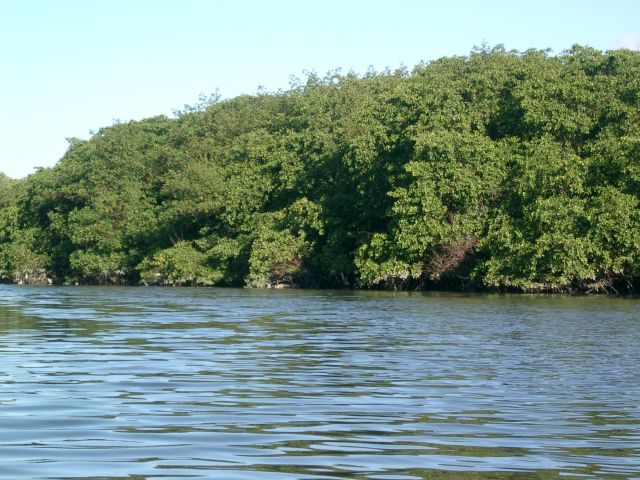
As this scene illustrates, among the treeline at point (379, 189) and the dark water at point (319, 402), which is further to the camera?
the treeline at point (379, 189)

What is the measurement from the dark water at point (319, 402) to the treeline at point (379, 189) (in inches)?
987

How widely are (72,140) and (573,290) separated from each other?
57.6 meters

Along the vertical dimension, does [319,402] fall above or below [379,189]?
below

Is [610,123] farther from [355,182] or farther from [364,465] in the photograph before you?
[364,465]

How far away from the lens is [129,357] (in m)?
16.7

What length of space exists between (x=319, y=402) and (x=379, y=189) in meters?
47.1

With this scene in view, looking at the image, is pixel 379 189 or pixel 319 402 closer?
pixel 319 402

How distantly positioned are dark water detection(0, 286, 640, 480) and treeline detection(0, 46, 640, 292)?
82.3 feet

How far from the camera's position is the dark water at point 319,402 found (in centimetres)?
826

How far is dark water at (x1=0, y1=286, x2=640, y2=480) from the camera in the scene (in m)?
8.26

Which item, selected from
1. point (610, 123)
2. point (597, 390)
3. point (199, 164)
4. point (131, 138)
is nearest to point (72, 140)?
point (131, 138)

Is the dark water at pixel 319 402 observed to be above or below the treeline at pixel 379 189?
below

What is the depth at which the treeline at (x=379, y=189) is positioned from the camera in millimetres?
48062

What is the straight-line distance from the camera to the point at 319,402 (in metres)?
11.7
